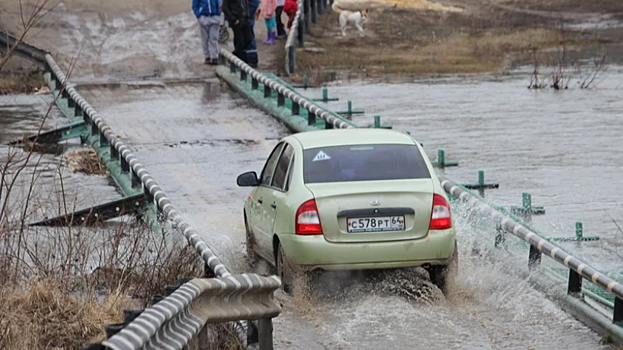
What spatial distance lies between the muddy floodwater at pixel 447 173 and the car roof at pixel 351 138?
1.33 metres

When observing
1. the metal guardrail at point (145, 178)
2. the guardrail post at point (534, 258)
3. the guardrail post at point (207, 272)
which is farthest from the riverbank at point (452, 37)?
the guardrail post at point (207, 272)

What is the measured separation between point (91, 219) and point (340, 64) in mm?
16553

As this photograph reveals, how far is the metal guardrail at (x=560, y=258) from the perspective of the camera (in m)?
10.1

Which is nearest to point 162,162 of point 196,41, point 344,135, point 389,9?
point 344,135

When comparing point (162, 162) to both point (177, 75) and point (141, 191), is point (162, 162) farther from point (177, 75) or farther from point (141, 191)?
point (177, 75)

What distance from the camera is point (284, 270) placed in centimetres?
1207

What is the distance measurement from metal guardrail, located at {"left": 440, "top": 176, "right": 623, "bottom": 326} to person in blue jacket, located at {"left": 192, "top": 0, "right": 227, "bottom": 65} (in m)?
16.0

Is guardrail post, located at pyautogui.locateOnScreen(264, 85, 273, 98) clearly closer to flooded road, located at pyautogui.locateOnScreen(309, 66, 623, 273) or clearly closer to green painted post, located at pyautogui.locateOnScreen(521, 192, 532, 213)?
flooded road, located at pyautogui.locateOnScreen(309, 66, 623, 273)

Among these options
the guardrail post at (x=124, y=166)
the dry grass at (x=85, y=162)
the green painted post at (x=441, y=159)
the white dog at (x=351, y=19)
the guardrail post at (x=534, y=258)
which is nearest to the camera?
the guardrail post at (x=534, y=258)

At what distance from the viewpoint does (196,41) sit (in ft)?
105

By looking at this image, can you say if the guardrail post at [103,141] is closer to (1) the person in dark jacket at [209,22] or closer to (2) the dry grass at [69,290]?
(2) the dry grass at [69,290]

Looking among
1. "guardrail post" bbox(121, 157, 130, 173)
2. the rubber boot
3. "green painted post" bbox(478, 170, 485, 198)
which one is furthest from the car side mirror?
the rubber boot

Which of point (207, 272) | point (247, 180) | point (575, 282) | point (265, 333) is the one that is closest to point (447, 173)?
point (247, 180)

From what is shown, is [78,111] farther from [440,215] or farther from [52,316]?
[52,316]
